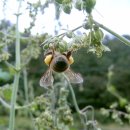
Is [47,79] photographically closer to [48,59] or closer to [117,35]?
[48,59]

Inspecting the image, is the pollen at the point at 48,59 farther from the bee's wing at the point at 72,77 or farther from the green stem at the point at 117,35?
the green stem at the point at 117,35

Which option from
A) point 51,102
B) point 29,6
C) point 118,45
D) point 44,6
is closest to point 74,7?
point 29,6

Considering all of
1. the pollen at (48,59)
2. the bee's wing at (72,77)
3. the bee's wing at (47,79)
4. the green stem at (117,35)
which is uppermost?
the green stem at (117,35)

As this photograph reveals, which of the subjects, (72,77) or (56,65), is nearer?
(56,65)

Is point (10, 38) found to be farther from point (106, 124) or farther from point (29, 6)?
point (106, 124)

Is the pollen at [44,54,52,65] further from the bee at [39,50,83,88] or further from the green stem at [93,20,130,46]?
the green stem at [93,20,130,46]

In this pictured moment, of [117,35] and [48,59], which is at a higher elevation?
[117,35]

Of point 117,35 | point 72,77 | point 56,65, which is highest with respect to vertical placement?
point 117,35

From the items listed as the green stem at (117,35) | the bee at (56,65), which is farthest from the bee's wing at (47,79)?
the green stem at (117,35)

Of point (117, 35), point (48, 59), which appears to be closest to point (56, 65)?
point (48, 59)
